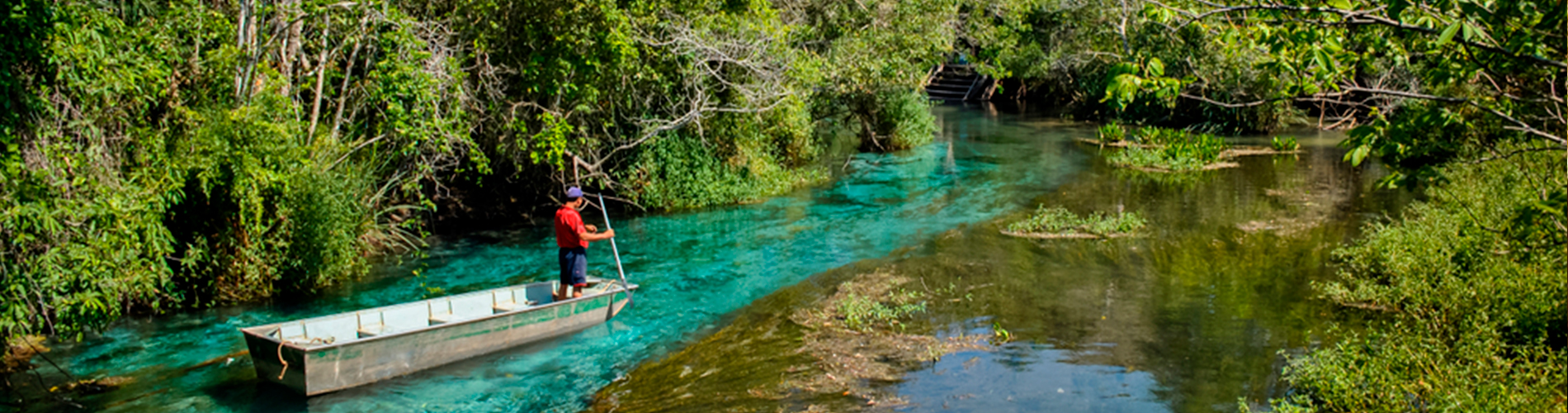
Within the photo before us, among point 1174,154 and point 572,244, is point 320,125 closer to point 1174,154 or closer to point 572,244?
point 572,244

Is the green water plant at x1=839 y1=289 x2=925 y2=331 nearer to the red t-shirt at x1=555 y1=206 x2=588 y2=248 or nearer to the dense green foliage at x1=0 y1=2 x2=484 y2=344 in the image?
the red t-shirt at x1=555 y1=206 x2=588 y2=248

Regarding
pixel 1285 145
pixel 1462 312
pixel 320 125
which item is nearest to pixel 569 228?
pixel 320 125

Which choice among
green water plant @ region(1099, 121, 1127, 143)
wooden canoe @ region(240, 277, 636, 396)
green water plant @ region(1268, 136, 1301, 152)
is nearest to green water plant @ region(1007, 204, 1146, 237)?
wooden canoe @ region(240, 277, 636, 396)

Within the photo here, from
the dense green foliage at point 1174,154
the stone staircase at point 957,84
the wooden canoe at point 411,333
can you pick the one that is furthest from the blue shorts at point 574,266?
the stone staircase at point 957,84

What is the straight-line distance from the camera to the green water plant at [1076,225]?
57.8 ft

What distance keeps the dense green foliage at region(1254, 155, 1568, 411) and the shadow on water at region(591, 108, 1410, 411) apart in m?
0.69

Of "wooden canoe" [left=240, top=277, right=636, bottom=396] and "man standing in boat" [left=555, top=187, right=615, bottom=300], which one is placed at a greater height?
"man standing in boat" [left=555, top=187, right=615, bottom=300]

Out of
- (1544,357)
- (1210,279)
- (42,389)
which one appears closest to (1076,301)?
(1210,279)

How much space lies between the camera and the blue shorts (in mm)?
12547

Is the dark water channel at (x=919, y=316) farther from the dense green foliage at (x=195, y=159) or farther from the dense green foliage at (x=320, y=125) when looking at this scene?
the dense green foliage at (x=320, y=125)

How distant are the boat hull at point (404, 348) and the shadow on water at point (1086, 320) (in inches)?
61.5

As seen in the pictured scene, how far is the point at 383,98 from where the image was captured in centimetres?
1473

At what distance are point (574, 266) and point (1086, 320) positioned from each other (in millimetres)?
6382

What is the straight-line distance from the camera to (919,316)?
1257 cm
